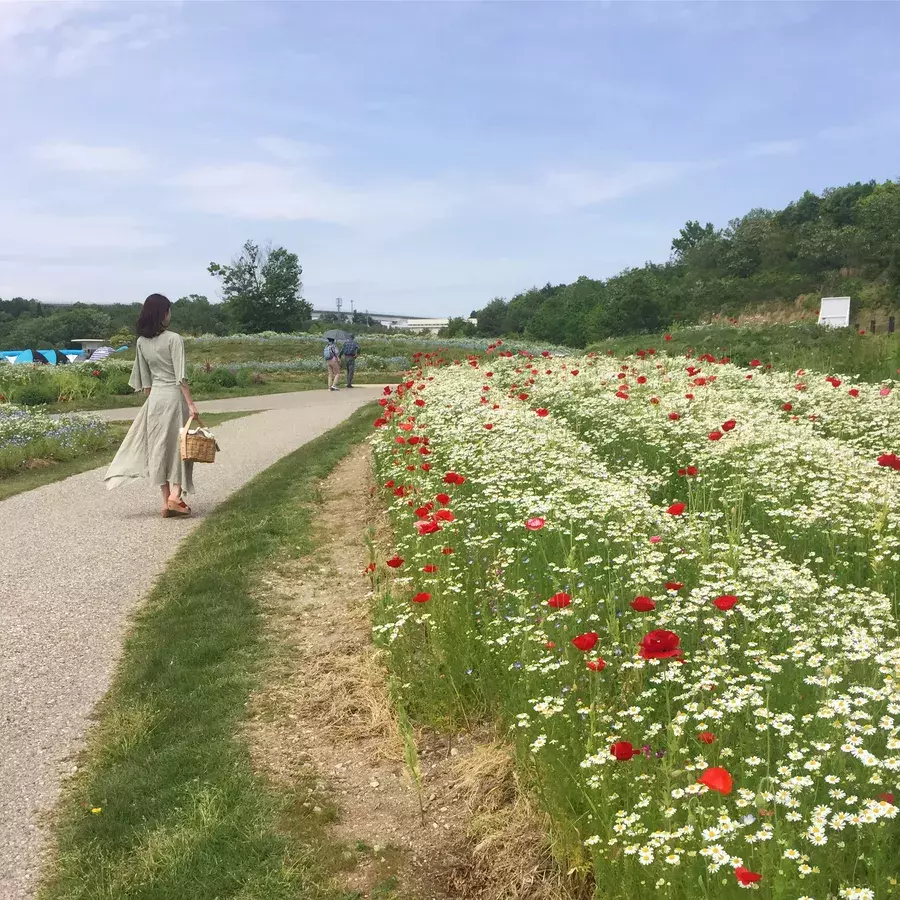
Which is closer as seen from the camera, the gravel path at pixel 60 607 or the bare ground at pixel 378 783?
the bare ground at pixel 378 783

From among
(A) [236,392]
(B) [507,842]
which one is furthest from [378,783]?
(A) [236,392]

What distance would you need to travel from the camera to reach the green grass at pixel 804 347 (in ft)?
40.4

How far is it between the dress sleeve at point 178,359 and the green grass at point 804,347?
8.98m

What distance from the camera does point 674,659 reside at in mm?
2633

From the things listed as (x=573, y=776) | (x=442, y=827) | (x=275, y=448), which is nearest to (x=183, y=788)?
(x=442, y=827)

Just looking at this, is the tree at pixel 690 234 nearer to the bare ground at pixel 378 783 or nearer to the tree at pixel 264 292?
the tree at pixel 264 292

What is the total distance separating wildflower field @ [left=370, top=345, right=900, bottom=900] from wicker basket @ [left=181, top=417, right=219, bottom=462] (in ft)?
6.32

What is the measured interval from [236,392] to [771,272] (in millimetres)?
55585

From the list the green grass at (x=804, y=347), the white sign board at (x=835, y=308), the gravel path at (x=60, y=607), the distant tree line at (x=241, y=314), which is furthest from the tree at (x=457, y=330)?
the gravel path at (x=60, y=607)

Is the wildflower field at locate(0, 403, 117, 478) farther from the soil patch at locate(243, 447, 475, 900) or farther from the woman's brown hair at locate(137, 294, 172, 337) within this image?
the soil patch at locate(243, 447, 475, 900)

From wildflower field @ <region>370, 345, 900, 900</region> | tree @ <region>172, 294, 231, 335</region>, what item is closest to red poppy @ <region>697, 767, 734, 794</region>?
wildflower field @ <region>370, 345, 900, 900</region>

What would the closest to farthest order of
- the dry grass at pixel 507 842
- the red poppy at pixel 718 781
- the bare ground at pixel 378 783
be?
the red poppy at pixel 718 781
the dry grass at pixel 507 842
the bare ground at pixel 378 783

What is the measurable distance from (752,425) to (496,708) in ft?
12.8

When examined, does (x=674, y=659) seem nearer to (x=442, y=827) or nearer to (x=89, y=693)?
(x=442, y=827)
